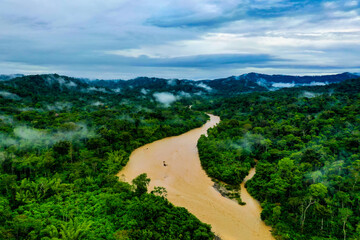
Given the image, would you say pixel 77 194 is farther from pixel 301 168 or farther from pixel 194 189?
pixel 301 168

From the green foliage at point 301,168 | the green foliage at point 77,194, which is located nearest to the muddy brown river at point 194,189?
the green foliage at point 301,168

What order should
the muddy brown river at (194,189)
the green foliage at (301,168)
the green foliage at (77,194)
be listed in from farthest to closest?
the muddy brown river at (194,189) → the green foliage at (301,168) → the green foliage at (77,194)

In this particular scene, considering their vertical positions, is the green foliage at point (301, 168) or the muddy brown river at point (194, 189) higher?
the green foliage at point (301, 168)

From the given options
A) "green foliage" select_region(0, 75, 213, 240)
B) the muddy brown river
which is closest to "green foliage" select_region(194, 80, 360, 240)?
the muddy brown river

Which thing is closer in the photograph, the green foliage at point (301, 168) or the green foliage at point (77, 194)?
the green foliage at point (77, 194)

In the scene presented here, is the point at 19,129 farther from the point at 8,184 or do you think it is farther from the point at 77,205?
the point at 77,205

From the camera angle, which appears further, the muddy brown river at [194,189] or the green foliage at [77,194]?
the muddy brown river at [194,189]

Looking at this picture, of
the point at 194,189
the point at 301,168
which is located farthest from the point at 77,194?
the point at 301,168

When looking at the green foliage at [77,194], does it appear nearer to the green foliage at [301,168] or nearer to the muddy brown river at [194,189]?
the muddy brown river at [194,189]

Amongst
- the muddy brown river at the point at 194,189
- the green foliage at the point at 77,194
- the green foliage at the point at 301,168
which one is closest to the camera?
the green foliage at the point at 77,194
